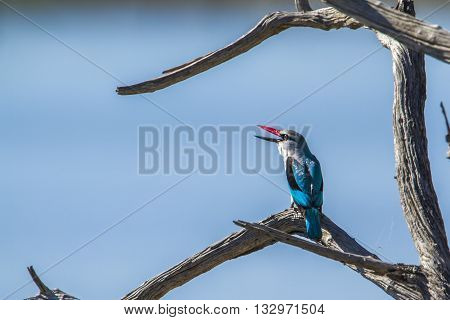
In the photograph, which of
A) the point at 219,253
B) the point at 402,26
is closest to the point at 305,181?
the point at 219,253

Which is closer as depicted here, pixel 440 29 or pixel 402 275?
pixel 440 29

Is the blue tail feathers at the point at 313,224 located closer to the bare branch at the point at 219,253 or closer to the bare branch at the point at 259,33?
the bare branch at the point at 219,253

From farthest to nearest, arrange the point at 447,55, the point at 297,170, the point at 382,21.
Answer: the point at 297,170, the point at 382,21, the point at 447,55

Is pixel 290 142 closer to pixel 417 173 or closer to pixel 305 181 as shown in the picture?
pixel 305 181

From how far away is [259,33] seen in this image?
4.37 meters

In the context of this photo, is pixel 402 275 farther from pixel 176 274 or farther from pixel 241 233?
pixel 176 274

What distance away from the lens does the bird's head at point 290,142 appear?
249 inches

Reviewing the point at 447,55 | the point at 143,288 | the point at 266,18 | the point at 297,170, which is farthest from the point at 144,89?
the point at 297,170

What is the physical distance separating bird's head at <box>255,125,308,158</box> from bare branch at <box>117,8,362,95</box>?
1969mm

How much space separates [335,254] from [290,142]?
2.83m

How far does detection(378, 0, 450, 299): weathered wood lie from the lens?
3.84m

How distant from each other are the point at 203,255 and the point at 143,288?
1.17 feet

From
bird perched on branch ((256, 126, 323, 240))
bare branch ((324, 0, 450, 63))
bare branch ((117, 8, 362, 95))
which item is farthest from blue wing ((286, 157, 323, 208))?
bare branch ((324, 0, 450, 63))

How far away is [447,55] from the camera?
2.93m
